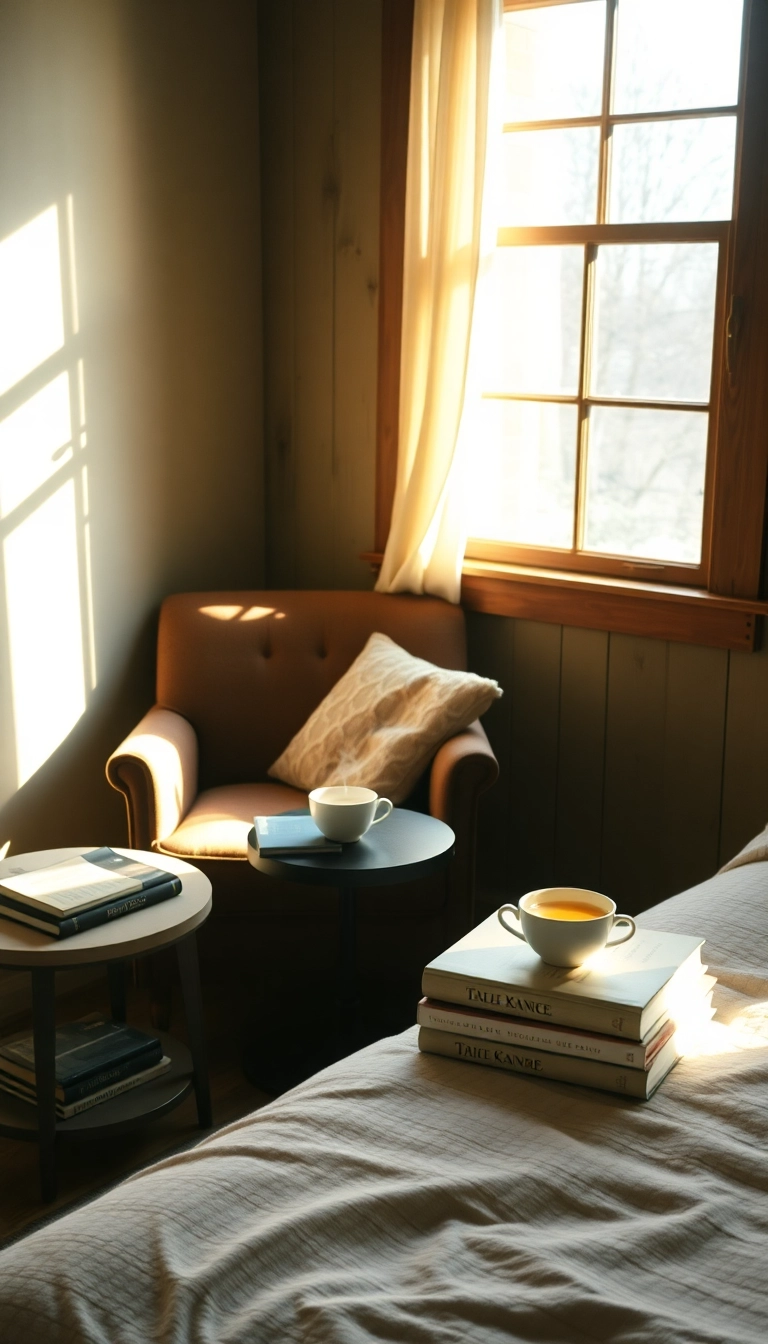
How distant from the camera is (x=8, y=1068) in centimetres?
236

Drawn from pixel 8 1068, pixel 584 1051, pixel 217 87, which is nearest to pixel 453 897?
pixel 8 1068

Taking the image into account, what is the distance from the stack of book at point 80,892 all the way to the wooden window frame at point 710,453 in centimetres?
122

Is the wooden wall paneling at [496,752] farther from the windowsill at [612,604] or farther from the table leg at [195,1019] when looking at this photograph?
the table leg at [195,1019]

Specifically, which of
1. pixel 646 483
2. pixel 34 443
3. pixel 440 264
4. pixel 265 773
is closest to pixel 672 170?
pixel 440 264

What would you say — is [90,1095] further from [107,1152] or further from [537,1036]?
[537,1036]

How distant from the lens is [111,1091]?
2.38 m

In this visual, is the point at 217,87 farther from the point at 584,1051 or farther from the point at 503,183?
the point at 584,1051

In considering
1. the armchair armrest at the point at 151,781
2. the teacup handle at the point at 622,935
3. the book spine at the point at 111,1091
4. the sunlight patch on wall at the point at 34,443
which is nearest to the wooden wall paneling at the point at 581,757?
the armchair armrest at the point at 151,781

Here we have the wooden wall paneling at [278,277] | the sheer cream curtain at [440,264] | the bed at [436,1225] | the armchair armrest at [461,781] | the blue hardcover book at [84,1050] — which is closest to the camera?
the bed at [436,1225]

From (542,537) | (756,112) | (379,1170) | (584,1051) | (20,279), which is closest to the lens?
(379,1170)

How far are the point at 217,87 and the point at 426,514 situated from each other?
1244 millimetres

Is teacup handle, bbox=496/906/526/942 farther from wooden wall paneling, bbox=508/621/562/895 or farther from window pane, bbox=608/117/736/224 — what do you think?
window pane, bbox=608/117/736/224

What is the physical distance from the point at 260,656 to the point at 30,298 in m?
1.00

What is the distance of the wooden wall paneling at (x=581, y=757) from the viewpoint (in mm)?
3045
